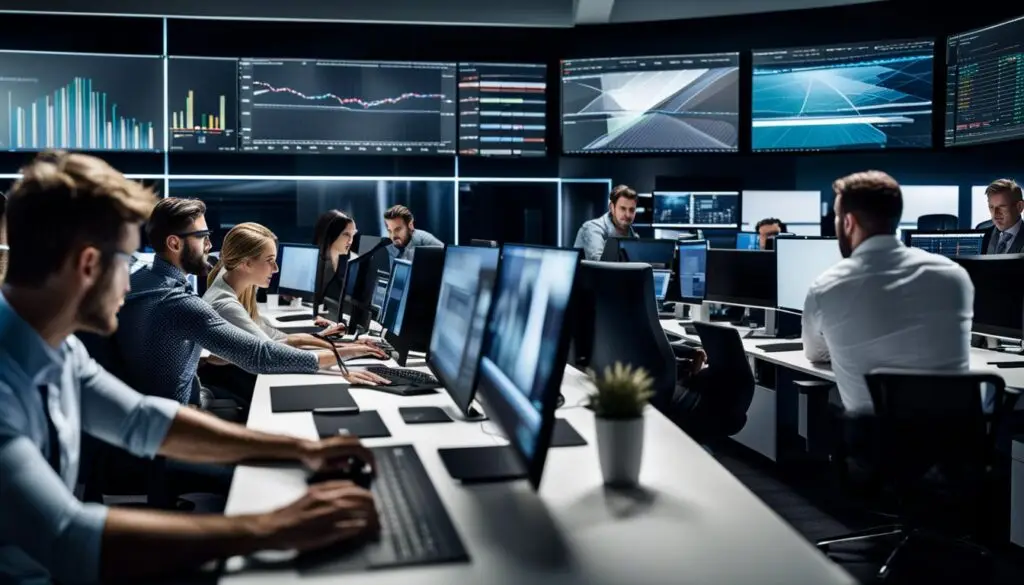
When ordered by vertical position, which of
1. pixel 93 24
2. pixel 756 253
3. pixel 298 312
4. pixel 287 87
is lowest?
pixel 298 312

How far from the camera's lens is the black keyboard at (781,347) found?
425cm

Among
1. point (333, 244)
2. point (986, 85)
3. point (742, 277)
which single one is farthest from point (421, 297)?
point (986, 85)

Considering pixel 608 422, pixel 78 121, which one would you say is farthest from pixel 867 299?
pixel 78 121

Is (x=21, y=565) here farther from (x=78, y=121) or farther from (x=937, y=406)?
(x=78, y=121)

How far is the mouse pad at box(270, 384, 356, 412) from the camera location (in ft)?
8.09

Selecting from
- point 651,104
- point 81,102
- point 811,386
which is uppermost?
point 651,104

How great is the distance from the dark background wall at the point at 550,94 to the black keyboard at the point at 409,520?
667cm

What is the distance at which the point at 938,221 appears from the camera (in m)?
7.45

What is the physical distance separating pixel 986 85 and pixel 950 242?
238 cm

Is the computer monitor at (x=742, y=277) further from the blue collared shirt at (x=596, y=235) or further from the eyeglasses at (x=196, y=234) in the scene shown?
the eyeglasses at (x=196, y=234)

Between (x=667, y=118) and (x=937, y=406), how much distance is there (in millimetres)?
5490

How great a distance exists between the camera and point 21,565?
1331 mm

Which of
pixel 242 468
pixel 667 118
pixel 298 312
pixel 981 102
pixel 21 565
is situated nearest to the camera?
pixel 21 565

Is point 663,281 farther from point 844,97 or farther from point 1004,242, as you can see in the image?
point 844,97
